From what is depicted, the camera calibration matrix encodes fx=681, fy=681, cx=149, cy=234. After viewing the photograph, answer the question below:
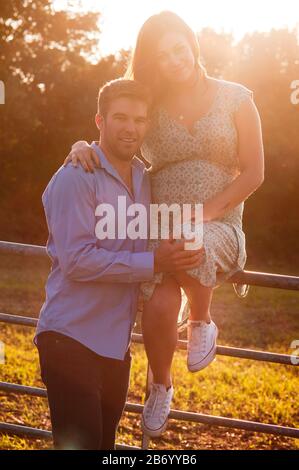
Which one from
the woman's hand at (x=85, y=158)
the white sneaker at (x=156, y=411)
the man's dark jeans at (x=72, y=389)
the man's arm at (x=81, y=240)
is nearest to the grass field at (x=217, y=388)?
the white sneaker at (x=156, y=411)

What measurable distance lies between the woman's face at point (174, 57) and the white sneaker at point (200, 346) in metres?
0.96

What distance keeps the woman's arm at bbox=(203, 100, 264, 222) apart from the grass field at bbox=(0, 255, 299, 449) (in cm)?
A: 257

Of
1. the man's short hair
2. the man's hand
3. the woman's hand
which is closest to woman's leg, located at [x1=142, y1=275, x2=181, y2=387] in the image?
the man's hand

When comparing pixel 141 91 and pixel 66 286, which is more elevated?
pixel 141 91

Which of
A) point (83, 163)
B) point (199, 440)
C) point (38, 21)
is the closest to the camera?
point (83, 163)

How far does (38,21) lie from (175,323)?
20.9 meters

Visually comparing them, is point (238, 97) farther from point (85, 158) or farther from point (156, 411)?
point (156, 411)

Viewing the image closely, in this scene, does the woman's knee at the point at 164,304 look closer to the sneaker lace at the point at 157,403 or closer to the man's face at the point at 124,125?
the sneaker lace at the point at 157,403

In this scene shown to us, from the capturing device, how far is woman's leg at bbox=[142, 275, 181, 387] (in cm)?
252

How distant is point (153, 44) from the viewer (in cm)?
263

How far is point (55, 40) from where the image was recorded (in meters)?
22.0

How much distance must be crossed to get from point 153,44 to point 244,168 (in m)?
0.59
